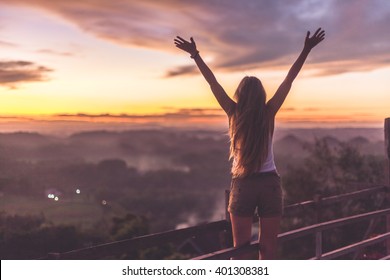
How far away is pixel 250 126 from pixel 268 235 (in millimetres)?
679

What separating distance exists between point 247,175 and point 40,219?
15343 mm

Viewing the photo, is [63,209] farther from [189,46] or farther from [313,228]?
[189,46]

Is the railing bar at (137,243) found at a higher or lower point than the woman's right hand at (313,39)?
lower

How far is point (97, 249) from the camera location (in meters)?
3.12

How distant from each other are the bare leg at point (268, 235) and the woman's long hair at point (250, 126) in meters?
0.33

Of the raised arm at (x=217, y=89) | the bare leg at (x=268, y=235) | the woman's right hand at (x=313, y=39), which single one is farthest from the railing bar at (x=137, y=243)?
the woman's right hand at (x=313, y=39)

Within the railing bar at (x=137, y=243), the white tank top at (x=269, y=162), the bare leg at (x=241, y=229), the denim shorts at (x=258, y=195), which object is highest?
the white tank top at (x=269, y=162)

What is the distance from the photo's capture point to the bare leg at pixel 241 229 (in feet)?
10.3

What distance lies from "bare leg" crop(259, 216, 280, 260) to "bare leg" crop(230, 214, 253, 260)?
0.07 meters

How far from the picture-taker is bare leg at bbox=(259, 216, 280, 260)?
10.4 feet

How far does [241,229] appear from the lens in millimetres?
3205

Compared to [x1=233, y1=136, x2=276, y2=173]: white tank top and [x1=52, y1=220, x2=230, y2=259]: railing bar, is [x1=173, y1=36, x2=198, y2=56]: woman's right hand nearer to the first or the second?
[x1=233, y1=136, x2=276, y2=173]: white tank top

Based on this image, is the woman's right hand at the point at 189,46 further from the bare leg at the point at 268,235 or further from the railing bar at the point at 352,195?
the railing bar at the point at 352,195

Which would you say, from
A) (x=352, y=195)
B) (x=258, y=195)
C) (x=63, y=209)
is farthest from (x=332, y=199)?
(x=63, y=209)
